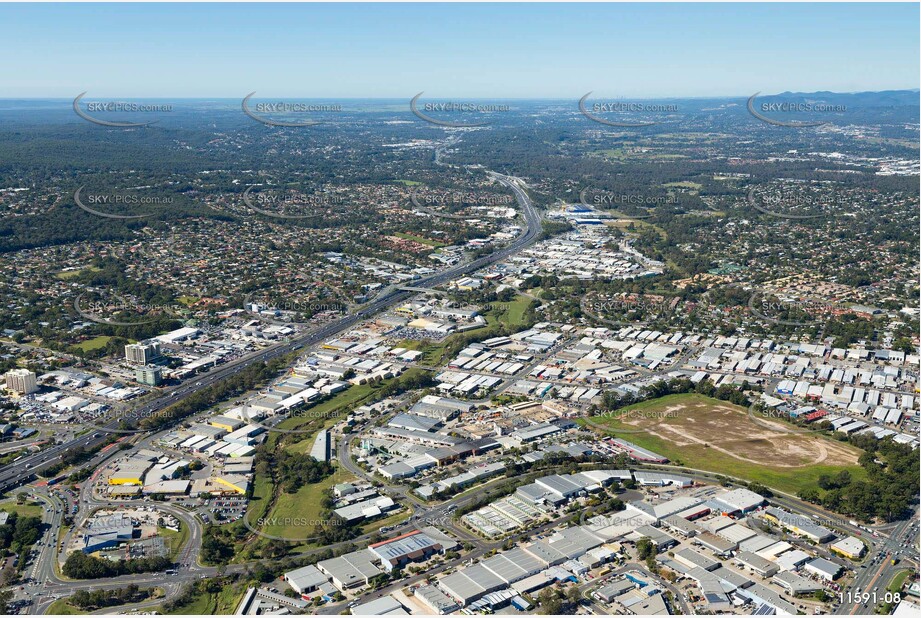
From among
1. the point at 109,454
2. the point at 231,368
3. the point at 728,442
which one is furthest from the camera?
the point at 231,368

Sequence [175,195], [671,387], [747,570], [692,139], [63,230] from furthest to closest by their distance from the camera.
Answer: [692,139], [175,195], [63,230], [671,387], [747,570]

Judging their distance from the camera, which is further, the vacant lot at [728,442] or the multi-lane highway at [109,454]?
the vacant lot at [728,442]

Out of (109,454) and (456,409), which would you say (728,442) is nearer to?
(456,409)

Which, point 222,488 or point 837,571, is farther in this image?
point 222,488

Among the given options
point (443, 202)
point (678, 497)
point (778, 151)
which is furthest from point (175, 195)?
point (778, 151)

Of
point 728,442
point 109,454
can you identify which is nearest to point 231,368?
point 109,454

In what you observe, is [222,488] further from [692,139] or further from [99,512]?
[692,139]

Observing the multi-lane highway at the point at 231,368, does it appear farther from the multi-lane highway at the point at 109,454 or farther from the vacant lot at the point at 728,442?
the vacant lot at the point at 728,442

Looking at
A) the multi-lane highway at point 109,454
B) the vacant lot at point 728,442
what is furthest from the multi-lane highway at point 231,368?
the vacant lot at point 728,442
